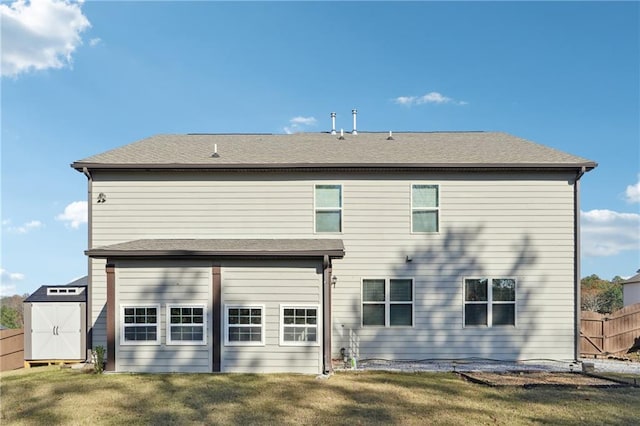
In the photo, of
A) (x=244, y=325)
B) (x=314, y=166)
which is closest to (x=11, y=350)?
(x=244, y=325)

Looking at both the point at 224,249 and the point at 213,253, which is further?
the point at 224,249

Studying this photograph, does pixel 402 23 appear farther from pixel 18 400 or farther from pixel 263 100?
pixel 18 400

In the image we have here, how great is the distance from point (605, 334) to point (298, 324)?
31.5 feet

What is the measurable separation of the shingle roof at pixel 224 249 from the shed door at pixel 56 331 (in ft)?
9.42

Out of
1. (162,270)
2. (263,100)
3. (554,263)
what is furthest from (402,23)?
(162,270)

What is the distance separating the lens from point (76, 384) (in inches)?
342

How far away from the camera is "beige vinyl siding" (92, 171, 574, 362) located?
11242 mm

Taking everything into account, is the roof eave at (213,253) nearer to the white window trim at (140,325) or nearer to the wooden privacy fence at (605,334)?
the white window trim at (140,325)

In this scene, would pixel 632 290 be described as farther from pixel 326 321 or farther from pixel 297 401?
pixel 297 401

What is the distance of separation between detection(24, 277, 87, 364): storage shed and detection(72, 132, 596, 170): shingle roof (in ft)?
12.2

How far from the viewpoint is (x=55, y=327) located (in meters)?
11.4

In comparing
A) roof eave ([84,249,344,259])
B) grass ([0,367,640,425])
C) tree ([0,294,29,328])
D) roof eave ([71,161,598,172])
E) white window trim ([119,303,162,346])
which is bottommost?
tree ([0,294,29,328])

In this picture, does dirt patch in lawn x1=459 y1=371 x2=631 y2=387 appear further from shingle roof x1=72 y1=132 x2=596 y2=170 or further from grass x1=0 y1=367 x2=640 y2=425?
shingle roof x1=72 y1=132 x2=596 y2=170

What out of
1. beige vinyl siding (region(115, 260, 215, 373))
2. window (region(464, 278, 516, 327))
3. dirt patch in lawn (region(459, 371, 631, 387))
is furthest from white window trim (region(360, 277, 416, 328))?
beige vinyl siding (region(115, 260, 215, 373))
